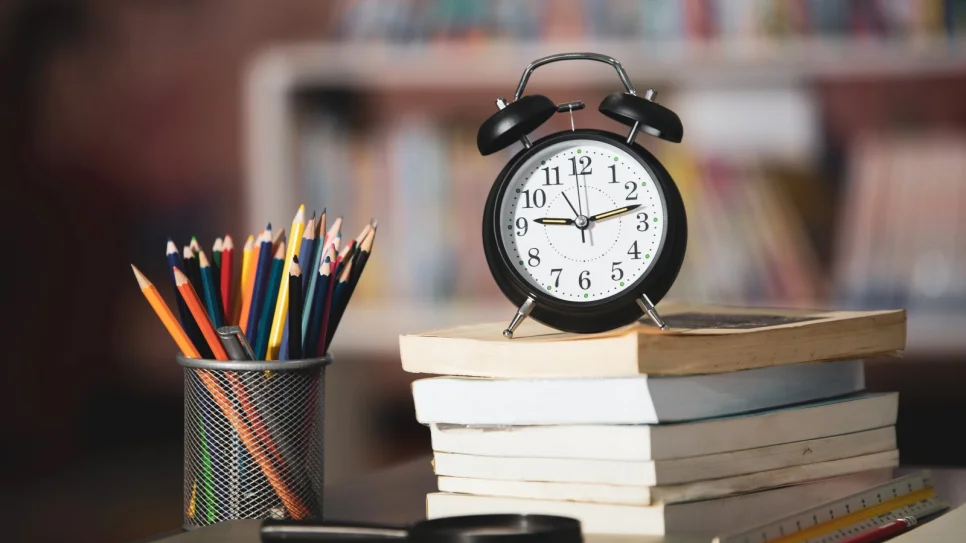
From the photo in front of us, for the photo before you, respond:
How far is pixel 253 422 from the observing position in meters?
0.82

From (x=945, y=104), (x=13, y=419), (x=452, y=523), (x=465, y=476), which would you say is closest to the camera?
(x=452, y=523)

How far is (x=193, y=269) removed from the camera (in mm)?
Result: 869

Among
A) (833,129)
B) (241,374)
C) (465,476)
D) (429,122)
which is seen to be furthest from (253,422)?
(833,129)

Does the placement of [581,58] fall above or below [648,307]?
above

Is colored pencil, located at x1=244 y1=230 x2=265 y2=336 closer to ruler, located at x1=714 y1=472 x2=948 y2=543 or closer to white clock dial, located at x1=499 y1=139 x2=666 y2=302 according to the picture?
white clock dial, located at x1=499 y1=139 x2=666 y2=302

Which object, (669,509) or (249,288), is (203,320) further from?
(669,509)

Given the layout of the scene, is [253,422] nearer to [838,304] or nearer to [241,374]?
[241,374]

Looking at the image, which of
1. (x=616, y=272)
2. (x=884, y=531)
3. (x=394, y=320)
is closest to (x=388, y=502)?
(x=616, y=272)

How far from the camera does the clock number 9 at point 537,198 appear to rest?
0.88m

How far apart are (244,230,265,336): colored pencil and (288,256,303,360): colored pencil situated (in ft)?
0.14

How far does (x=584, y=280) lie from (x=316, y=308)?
20 centimetres

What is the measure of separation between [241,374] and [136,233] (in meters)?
2.19

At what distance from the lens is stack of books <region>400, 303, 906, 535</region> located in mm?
715

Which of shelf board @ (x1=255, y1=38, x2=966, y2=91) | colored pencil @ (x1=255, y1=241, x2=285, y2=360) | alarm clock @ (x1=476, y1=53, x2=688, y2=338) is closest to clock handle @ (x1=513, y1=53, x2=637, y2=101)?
alarm clock @ (x1=476, y1=53, x2=688, y2=338)
